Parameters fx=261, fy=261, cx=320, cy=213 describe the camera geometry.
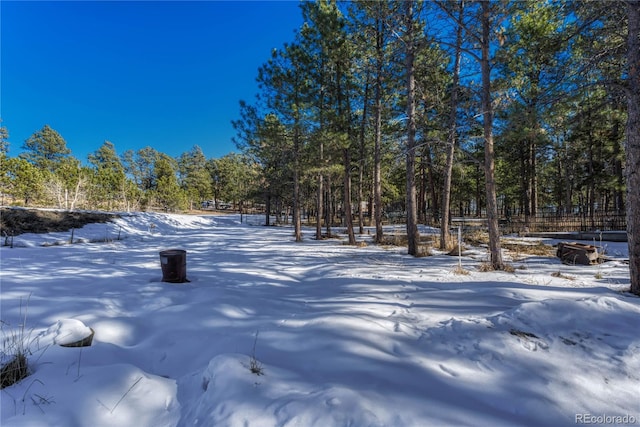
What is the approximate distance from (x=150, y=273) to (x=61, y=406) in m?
4.87

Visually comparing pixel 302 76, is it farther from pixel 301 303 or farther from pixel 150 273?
pixel 301 303

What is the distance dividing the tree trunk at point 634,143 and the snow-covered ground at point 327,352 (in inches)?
25.6

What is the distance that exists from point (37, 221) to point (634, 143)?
2050 cm

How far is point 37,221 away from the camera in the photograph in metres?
12.6

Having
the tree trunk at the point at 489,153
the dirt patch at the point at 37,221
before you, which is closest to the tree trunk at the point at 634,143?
the tree trunk at the point at 489,153

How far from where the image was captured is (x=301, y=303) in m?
4.23

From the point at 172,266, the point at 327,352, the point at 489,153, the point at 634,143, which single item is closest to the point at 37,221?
the point at 172,266

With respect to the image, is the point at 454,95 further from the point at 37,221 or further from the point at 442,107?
the point at 37,221

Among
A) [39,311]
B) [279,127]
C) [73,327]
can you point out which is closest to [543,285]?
[73,327]

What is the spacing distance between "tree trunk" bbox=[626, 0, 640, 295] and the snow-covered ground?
0.65 metres

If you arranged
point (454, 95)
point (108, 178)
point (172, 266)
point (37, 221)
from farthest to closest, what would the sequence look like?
point (108, 178), point (37, 221), point (454, 95), point (172, 266)

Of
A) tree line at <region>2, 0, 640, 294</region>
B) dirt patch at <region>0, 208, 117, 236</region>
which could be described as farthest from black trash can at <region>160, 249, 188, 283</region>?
dirt patch at <region>0, 208, 117, 236</region>

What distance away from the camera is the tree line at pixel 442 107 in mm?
5328

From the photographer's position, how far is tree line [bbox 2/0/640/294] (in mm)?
5328
